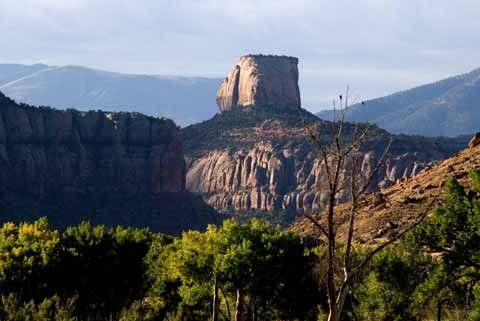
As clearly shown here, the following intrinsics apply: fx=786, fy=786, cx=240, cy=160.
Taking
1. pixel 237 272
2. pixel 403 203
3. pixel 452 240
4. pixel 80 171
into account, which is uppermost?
pixel 452 240

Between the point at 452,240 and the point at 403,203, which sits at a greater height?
the point at 452,240

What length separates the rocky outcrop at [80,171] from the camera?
16662 cm

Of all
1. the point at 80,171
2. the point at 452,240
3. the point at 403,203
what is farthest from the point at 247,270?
the point at 80,171

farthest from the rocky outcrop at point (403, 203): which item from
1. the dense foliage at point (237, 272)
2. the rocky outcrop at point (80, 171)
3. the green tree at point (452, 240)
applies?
the rocky outcrop at point (80, 171)

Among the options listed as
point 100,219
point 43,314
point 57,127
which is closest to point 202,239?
point 43,314

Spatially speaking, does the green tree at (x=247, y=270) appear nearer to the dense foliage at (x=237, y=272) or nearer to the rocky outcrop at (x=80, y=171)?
the dense foliage at (x=237, y=272)

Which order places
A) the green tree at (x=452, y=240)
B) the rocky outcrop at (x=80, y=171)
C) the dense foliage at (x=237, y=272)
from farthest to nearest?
the rocky outcrop at (x=80, y=171), the dense foliage at (x=237, y=272), the green tree at (x=452, y=240)

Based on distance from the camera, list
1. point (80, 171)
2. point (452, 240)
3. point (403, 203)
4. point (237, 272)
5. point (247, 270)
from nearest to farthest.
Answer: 1. point (452, 240)
2. point (237, 272)
3. point (247, 270)
4. point (403, 203)
5. point (80, 171)

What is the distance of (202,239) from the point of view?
60531 millimetres

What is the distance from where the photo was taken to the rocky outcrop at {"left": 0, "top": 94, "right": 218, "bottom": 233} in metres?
167

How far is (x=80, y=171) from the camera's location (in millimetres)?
183250

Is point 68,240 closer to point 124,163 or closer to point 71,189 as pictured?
point 71,189

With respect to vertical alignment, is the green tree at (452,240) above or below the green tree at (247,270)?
above

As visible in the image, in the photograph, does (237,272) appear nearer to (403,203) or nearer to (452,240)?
(452,240)
